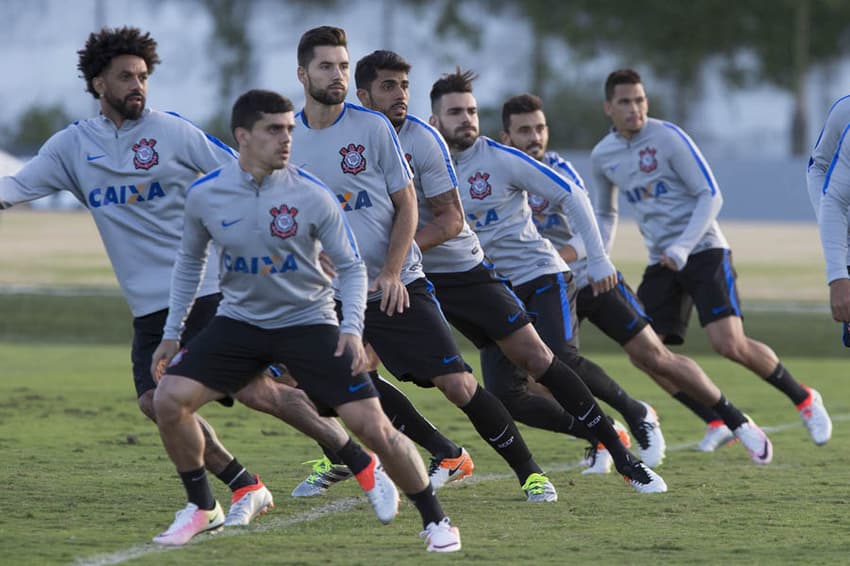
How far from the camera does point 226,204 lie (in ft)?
20.9

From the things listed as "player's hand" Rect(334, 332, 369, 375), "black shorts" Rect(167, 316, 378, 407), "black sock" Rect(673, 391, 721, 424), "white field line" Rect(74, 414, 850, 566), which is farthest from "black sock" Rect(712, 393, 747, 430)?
"player's hand" Rect(334, 332, 369, 375)

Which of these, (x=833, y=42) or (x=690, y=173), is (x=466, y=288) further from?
(x=833, y=42)

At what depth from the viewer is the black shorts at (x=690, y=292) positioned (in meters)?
10.3

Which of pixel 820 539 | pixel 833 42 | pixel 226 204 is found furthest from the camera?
pixel 833 42

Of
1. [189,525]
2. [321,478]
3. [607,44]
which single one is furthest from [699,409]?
[607,44]

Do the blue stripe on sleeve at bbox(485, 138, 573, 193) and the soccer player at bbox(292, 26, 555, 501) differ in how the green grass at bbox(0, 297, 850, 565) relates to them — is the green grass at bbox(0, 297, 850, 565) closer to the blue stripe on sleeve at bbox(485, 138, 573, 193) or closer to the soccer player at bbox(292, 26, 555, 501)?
the soccer player at bbox(292, 26, 555, 501)

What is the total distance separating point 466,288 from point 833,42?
6035cm

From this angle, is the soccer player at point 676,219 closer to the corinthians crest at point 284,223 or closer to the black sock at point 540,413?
the black sock at point 540,413

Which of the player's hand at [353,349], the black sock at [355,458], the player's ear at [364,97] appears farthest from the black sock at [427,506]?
the player's ear at [364,97]

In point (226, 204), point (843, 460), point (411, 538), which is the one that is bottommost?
point (843, 460)

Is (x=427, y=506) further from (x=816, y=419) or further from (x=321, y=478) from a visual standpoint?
(x=816, y=419)

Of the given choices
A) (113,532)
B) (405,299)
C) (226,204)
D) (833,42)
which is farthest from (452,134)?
(833,42)

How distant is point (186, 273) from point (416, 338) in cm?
133

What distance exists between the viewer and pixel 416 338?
7.46 metres
